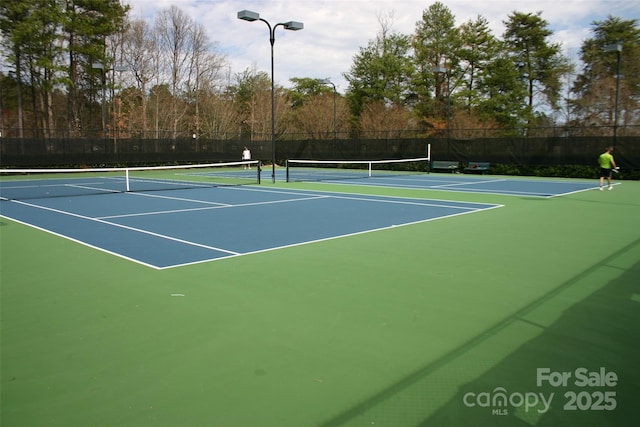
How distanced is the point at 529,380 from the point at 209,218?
7.87 meters

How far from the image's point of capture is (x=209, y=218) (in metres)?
10.2

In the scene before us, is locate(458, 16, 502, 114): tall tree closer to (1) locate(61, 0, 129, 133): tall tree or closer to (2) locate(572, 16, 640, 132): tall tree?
(2) locate(572, 16, 640, 132): tall tree

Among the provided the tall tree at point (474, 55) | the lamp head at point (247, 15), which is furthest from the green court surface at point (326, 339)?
the tall tree at point (474, 55)

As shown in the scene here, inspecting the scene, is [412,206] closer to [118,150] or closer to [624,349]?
[624,349]

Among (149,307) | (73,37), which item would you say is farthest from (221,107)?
(149,307)

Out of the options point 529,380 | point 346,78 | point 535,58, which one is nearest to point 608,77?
point 535,58

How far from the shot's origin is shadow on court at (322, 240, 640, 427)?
284 centimetres

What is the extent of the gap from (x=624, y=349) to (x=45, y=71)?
39.8 meters

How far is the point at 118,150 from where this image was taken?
28.9m

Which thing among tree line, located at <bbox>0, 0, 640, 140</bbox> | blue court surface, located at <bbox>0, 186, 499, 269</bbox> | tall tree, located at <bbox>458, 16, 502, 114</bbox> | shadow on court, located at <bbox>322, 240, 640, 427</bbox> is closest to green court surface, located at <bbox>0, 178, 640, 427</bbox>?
shadow on court, located at <bbox>322, 240, 640, 427</bbox>

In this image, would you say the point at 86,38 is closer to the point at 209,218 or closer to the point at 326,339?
the point at 209,218

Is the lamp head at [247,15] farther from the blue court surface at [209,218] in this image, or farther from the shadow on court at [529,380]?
the shadow on court at [529,380]

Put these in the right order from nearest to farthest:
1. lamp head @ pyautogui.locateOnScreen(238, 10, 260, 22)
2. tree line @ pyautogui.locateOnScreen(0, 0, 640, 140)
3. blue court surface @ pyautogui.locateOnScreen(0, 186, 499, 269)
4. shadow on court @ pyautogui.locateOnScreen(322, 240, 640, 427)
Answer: shadow on court @ pyautogui.locateOnScreen(322, 240, 640, 427)
blue court surface @ pyautogui.locateOnScreen(0, 186, 499, 269)
lamp head @ pyautogui.locateOnScreen(238, 10, 260, 22)
tree line @ pyautogui.locateOnScreen(0, 0, 640, 140)

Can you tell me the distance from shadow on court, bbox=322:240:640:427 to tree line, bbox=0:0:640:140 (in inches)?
1203
